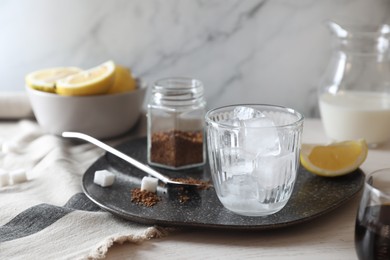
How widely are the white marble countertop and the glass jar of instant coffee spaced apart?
0.27m

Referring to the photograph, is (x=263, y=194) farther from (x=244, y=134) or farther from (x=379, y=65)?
(x=379, y=65)

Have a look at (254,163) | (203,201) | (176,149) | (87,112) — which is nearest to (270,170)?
(254,163)

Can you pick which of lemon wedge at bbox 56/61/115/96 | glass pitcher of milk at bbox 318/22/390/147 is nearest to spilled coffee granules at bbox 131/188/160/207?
lemon wedge at bbox 56/61/115/96

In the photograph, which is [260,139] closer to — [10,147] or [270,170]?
[270,170]

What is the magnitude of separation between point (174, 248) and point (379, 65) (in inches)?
26.3

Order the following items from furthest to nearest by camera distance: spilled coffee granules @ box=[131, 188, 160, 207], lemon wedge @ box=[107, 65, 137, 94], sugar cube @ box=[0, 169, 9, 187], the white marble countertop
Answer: lemon wedge @ box=[107, 65, 137, 94]
sugar cube @ box=[0, 169, 9, 187]
spilled coffee granules @ box=[131, 188, 160, 207]
the white marble countertop

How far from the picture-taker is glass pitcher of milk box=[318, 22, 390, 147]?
1.25 meters

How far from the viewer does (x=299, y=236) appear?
88 cm

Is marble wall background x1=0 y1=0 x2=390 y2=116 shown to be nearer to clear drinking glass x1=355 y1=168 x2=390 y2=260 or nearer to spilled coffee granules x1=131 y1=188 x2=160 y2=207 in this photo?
spilled coffee granules x1=131 y1=188 x2=160 y2=207

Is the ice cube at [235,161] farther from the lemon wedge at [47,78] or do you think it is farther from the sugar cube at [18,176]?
the lemon wedge at [47,78]

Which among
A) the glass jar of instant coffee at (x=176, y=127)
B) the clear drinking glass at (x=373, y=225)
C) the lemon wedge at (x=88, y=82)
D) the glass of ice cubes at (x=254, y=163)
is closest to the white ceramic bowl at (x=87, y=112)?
the lemon wedge at (x=88, y=82)

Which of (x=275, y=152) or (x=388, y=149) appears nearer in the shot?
(x=275, y=152)

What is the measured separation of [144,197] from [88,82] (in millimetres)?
386

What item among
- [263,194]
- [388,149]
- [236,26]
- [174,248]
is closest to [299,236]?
[263,194]
